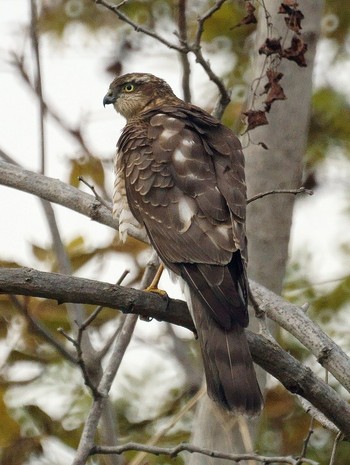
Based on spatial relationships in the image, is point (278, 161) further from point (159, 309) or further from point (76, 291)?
point (76, 291)

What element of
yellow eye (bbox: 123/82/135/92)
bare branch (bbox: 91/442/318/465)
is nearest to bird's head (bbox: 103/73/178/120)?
yellow eye (bbox: 123/82/135/92)

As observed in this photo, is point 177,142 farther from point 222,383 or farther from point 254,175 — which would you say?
point 222,383

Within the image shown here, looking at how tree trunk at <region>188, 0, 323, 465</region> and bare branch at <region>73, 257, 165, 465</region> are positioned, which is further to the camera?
tree trunk at <region>188, 0, 323, 465</region>

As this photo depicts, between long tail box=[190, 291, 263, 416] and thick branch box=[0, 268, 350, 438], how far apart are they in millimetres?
53

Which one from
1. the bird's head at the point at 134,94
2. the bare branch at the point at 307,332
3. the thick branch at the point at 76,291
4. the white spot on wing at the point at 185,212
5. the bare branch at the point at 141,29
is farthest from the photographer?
the bird's head at the point at 134,94

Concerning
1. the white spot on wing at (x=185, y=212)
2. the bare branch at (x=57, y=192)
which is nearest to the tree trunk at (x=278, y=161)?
the bare branch at (x=57, y=192)

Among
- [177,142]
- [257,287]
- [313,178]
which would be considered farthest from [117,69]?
[257,287]

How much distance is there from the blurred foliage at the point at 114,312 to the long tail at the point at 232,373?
1.59 metres

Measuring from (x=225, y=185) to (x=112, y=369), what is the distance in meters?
0.95

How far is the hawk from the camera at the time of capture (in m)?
4.00

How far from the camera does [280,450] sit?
6289mm

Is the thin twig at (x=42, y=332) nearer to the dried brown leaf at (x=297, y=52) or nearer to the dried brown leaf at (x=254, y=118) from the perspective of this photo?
the dried brown leaf at (x=254, y=118)

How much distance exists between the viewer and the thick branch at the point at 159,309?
3527 mm

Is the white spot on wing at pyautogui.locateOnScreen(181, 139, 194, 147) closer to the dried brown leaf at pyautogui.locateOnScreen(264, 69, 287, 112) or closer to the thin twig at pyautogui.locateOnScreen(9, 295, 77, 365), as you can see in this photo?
the dried brown leaf at pyautogui.locateOnScreen(264, 69, 287, 112)
